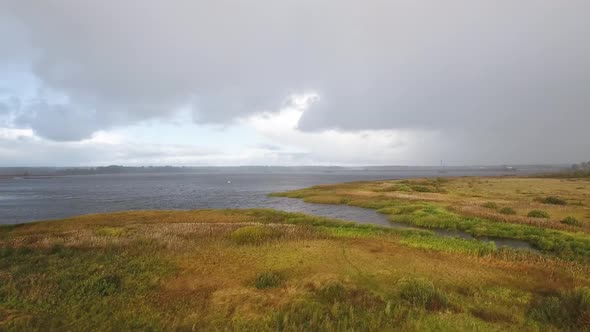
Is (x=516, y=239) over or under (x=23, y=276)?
under

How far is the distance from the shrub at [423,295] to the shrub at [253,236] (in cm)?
1144

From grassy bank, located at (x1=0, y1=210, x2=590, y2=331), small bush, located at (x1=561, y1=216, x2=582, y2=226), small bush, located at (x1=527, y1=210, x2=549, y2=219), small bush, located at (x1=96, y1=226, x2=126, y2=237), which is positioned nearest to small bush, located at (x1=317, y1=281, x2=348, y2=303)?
grassy bank, located at (x1=0, y1=210, x2=590, y2=331)

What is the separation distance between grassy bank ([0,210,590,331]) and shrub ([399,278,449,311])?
50mm

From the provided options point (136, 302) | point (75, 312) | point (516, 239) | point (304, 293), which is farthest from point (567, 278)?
point (75, 312)

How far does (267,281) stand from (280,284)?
658 millimetres

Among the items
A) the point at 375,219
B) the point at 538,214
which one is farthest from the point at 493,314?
the point at 538,214

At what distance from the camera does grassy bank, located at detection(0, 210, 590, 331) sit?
1006 cm

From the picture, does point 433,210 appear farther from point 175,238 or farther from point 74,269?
point 74,269

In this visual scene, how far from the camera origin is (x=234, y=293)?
12328 mm

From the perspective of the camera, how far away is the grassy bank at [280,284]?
33.0ft

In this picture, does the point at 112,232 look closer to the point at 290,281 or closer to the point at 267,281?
the point at 267,281

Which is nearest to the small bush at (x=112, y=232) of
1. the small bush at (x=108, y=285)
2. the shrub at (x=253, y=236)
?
the shrub at (x=253, y=236)

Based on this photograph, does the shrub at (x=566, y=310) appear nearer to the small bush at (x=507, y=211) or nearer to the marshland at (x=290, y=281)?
the marshland at (x=290, y=281)

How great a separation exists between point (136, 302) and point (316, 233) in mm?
15422
